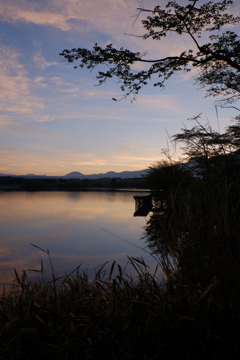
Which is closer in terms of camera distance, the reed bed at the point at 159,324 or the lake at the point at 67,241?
the reed bed at the point at 159,324

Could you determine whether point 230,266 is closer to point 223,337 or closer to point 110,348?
point 223,337

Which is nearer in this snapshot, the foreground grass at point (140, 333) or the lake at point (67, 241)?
the foreground grass at point (140, 333)

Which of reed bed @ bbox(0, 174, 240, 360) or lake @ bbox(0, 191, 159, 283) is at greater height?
reed bed @ bbox(0, 174, 240, 360)

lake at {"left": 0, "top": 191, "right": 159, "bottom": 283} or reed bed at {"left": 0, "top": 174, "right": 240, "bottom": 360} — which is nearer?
reed bed at {"left": 0, "top": 174, "right": 240, "bottom": 360}

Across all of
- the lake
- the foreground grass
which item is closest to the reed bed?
the foreground grass

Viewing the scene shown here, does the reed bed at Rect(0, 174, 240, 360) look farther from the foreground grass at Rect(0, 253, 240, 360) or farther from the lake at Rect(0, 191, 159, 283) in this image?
the lake at Rect(0, 191, 159, 283)

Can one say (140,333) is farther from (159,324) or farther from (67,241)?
(67,241)

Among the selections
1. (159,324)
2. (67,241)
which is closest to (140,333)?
(159,324)

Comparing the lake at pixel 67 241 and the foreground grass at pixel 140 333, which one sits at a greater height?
the foreground grass at pixel 140 333

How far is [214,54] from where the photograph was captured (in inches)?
331

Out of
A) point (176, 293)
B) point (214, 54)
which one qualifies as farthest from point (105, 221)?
point (176, 293)

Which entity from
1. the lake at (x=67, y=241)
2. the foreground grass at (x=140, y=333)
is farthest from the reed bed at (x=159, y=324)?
the lake at (x=67, y=241)

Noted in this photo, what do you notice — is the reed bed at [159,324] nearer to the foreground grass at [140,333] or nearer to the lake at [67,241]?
the foreground grass at [140,333]

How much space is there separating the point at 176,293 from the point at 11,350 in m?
1.13
